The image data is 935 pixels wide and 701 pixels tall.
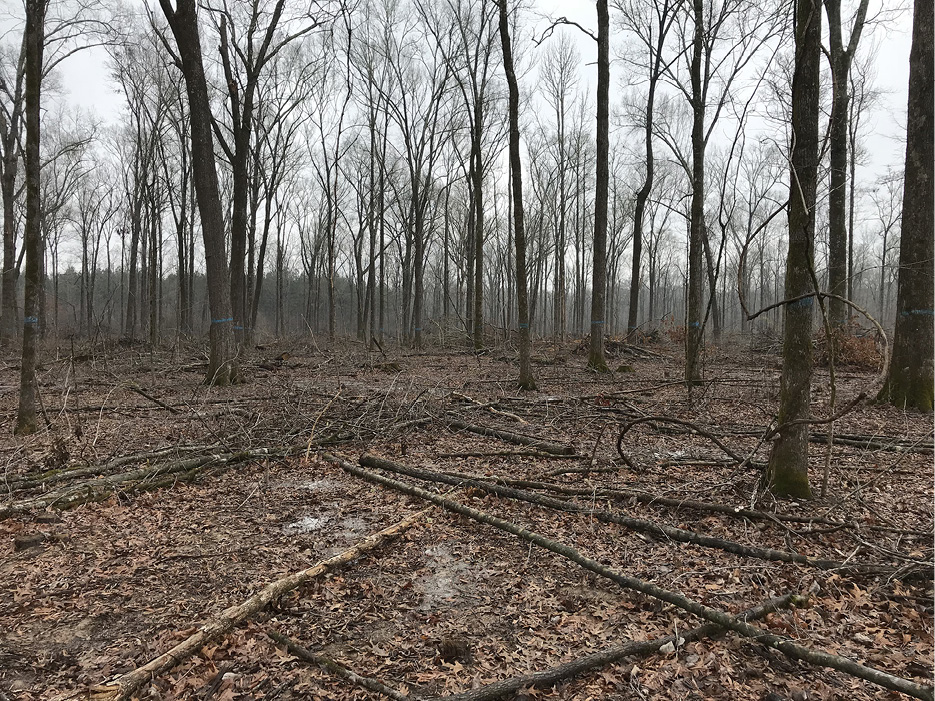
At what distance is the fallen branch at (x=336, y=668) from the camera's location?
Answer: 2.27 meters

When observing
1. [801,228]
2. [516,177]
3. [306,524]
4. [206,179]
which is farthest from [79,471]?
[516,177]

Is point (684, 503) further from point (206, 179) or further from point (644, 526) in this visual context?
point (206, 179)

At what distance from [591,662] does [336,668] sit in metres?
1.22

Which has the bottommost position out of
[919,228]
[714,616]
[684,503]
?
[714,616]

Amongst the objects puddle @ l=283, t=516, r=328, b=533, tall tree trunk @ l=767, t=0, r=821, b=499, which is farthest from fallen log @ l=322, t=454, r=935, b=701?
tall tree trunk @ l=767, t=0, r=821, b=499

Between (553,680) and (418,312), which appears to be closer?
(553,680)

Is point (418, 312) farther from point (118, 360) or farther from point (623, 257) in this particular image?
point (623, 257)

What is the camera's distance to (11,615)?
112 inches

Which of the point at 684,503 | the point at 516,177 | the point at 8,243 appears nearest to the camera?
the point at 684,503

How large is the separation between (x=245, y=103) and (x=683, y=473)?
43.1 ft

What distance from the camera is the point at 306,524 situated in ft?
13.7

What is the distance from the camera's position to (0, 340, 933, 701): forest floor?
2402 millimetres

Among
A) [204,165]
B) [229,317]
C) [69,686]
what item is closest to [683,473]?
[69,686]

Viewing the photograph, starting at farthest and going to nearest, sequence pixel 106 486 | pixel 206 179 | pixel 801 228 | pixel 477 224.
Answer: pixel 477 224
pixel 206 179
pixel 106 486
pixel 801 228
